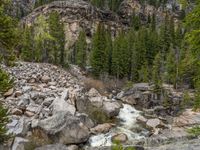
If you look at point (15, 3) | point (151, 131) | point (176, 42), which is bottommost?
point (151, 131)

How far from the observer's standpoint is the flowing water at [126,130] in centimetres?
3364

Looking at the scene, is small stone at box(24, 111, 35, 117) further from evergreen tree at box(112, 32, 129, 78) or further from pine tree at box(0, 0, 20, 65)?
evergreen tree at box(112, 32, 129, 78)

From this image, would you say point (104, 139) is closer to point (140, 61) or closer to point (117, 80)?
point (117, 80)

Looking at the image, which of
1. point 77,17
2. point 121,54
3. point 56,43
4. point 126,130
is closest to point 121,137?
point 126,130

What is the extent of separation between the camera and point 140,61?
77.7m

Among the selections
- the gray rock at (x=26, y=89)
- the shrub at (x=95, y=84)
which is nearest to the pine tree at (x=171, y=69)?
the shrub at (x=95, y=84)

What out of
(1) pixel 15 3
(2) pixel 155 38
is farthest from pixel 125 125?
(1) pixel 15 3

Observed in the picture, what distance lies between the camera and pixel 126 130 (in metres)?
38.2

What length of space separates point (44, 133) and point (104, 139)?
6.45 m

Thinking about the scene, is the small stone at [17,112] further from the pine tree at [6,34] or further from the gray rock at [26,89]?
the pine tree at [6,34]

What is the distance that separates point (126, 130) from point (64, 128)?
9381 mm

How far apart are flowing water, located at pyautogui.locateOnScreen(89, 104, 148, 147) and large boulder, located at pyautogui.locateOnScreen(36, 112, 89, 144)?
1.78 m

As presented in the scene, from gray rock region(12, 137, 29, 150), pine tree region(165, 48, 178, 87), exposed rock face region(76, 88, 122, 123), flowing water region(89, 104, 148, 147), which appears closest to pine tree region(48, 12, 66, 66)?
pine tree region(165, 48, 178, 87)

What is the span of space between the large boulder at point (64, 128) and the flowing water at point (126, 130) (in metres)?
1.78
